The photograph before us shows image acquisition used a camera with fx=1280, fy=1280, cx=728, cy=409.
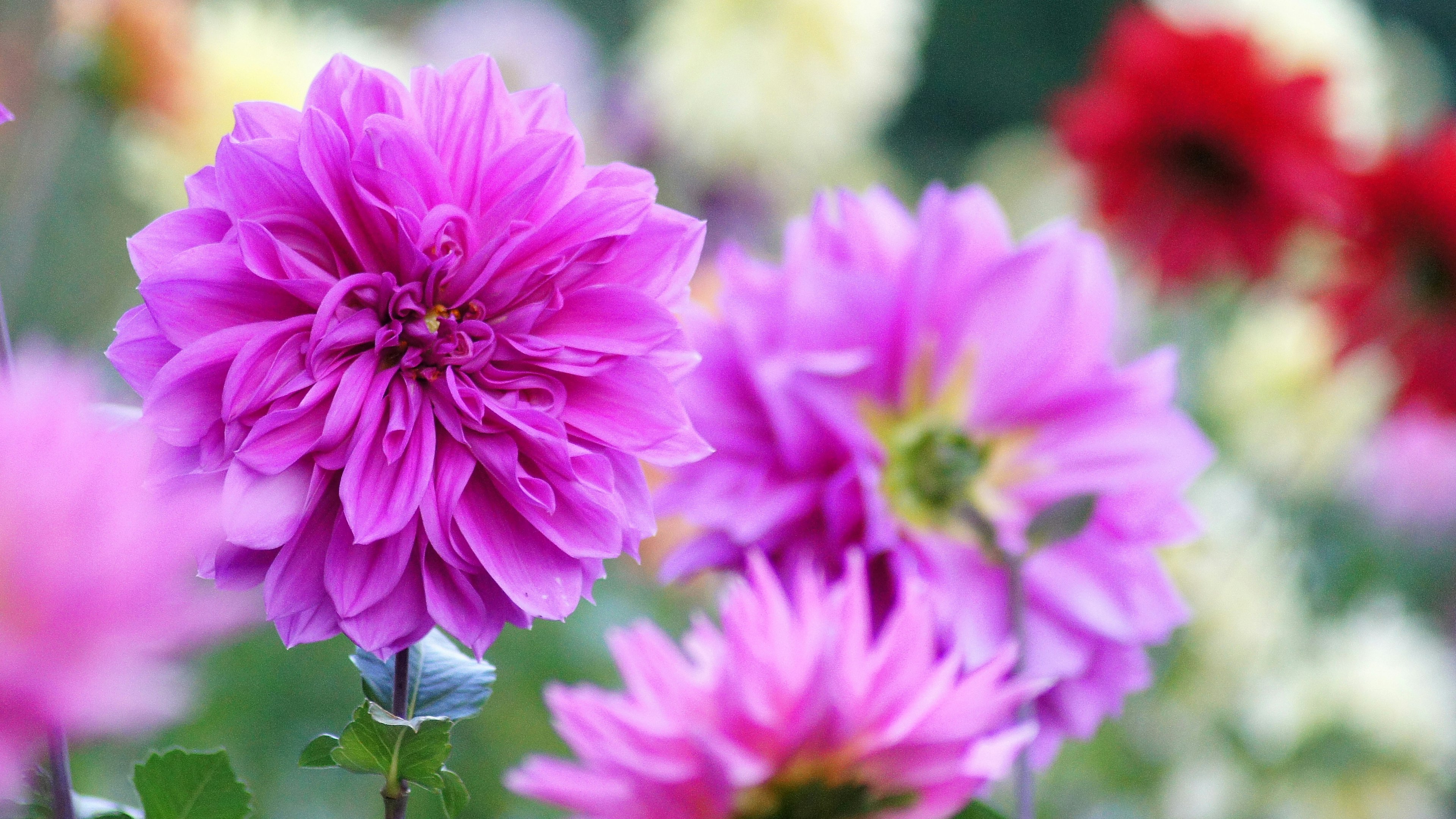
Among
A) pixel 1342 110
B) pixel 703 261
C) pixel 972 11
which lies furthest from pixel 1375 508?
pixel 972 11

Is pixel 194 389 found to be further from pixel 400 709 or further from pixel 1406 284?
pixel 1406 284

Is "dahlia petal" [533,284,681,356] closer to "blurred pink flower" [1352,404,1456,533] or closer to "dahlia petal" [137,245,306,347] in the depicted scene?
"dahlia petal" [137,245,306,347]

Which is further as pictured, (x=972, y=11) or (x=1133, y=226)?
(x=972, y=11)

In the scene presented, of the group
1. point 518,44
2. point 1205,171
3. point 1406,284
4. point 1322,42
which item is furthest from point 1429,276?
point 518,44

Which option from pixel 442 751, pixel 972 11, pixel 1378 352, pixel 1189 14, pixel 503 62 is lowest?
pixel 442 751

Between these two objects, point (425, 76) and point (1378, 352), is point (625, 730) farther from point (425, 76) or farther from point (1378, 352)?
point (1378, 352)

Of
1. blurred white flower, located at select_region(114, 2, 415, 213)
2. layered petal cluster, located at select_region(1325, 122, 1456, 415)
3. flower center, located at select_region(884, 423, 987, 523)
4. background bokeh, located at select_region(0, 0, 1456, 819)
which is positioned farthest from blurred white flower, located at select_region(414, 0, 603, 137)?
flower center, located at select_region(884, 423, 987, 523)
